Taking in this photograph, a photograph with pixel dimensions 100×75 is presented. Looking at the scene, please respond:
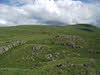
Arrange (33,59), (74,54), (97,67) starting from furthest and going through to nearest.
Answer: (74,54) → (33,59) → (97,67)

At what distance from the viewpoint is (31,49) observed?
185 m

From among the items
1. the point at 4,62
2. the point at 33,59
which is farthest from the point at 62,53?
the point at 4,62

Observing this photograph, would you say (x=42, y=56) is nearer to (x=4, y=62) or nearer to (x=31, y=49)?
(x=31, y=49)

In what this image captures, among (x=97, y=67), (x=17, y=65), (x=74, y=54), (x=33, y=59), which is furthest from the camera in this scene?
→ (x=74, y=54)

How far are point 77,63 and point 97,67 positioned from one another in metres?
18.1

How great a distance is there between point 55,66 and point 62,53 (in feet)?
170

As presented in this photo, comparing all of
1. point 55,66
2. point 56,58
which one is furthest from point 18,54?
point 55,66

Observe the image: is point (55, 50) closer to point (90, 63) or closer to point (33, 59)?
point (33, 59)

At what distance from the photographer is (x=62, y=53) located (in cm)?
18238

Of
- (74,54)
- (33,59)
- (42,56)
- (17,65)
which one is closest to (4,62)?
(17,65)

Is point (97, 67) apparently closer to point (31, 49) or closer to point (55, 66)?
point (55, 66)

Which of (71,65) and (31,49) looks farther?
(31,49)

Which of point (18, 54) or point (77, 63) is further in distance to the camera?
point (18, 54)

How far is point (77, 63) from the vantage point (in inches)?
5364
